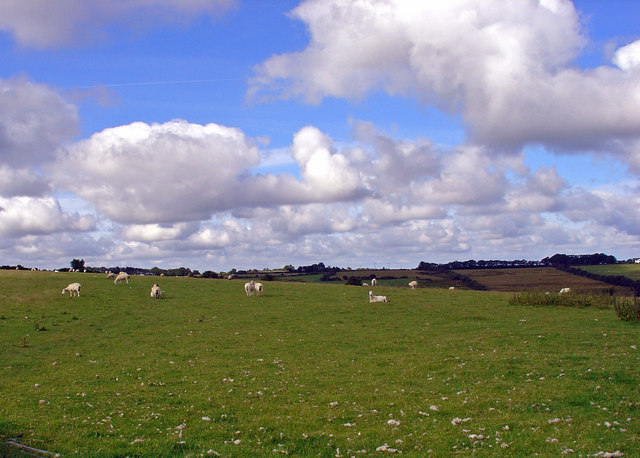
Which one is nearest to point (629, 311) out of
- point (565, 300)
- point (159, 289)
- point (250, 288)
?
point (565, 300)

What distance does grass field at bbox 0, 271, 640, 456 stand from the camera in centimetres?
1191

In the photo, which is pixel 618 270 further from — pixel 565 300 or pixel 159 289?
pixel 159 289

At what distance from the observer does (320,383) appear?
18.9m

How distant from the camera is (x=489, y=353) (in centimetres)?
2378

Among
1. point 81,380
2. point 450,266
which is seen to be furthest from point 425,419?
point 450,266

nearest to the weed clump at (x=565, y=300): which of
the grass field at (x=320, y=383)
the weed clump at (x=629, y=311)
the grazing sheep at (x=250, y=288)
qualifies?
the grass field at (x=320, y=383)

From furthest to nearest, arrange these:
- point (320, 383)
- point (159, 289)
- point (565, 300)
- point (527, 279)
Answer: point (527, 279), point (159, 289), point (565, 300), point (320, 383)

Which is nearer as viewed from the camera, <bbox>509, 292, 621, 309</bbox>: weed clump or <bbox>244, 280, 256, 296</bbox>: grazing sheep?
<bbox>509, 292, 621, 309</bbox>: weed clump

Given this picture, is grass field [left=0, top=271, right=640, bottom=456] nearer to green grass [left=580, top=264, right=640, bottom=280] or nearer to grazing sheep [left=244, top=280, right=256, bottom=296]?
grazing sheep [left=244, top=280, right=256, bottom=296]

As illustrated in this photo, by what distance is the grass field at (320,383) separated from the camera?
39.1 feet

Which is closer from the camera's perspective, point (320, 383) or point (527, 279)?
point (320, 383)

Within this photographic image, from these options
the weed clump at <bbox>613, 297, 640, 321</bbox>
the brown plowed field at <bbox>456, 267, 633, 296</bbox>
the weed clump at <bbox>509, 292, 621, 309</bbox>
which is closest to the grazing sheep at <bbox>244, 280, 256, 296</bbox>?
the weed clump at <bbox>509, 292, 621, 309</bbox>

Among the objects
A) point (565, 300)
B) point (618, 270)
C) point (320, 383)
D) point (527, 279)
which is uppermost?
point (618, 270)

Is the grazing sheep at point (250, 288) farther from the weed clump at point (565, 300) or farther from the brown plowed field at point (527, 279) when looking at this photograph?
the brown plowed field at point (527, 279)
